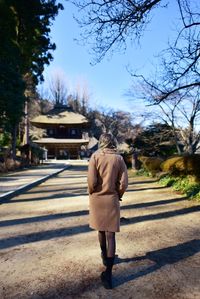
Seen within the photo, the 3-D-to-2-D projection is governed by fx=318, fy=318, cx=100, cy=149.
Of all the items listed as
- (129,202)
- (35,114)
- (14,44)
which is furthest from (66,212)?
(35,114)

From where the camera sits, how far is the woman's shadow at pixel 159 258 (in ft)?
11.8

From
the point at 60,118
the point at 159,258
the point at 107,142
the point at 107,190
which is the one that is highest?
the point at 60,118

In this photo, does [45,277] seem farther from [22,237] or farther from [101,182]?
[22,237]

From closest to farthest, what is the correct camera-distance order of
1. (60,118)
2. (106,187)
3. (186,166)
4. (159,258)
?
(106,187), (159,258), (186,166), (60,118)

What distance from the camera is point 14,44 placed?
20844 millimetres

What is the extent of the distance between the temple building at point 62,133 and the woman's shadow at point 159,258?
45283mm

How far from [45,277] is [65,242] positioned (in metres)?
1.35

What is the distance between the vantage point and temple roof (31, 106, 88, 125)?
169 feet

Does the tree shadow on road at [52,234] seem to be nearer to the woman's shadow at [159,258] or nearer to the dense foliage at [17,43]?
the woman's shadow at [159,258]

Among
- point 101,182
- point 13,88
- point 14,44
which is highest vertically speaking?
Result: point 14,44

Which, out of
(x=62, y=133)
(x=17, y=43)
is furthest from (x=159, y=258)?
(x=62, y=133)

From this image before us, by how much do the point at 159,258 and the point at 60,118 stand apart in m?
49.2

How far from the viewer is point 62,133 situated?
2085 inches

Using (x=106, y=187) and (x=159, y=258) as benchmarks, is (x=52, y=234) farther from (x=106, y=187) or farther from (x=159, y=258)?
(x=106, y=187)
